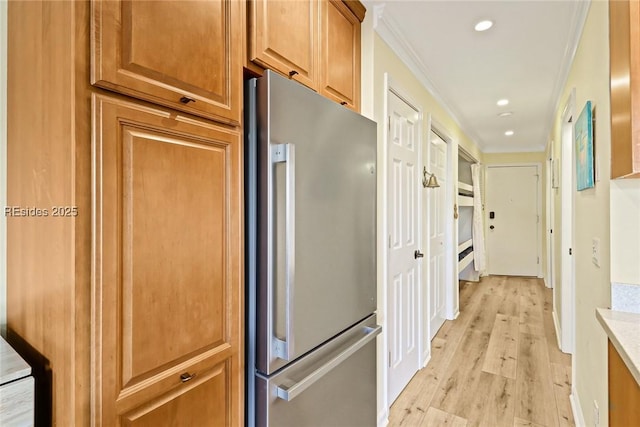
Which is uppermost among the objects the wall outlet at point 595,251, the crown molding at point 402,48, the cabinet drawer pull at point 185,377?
the crown molding at point 402,48

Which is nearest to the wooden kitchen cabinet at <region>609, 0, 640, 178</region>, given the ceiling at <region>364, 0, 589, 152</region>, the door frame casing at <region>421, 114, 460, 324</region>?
the ceiling at <region>364, 0, 589, 152</region>

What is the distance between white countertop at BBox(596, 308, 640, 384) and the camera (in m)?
0.93

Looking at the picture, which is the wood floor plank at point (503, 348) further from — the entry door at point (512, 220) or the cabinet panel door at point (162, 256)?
the entry door at point (512, 220)

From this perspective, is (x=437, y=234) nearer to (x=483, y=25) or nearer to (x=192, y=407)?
(x=483, y=25)

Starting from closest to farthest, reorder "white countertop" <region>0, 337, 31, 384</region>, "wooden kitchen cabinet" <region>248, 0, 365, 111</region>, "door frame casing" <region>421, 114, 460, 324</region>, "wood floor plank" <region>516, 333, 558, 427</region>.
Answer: "white countertop" <region>0, 337, 31, 384</region> < "wooden kitchen cabinet" <region>248, 0, 365, 111</region> < "wood floor plank" <region>516, 333, 558, 427</region> < "door frame casing" <region>421, 114, 460, 324</region>

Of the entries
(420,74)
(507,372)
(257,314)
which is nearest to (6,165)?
(257,314)

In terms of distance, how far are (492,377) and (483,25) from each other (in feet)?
8.26

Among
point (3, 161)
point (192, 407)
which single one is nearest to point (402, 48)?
point (3, 161)

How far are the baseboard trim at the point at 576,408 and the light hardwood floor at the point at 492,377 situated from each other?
0.03 m

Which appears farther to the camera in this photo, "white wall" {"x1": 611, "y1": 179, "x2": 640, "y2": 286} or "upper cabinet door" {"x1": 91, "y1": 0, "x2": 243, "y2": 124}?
"white wall" {"x1": 611, "y1": 179, "x2": 640, "y2": 286}

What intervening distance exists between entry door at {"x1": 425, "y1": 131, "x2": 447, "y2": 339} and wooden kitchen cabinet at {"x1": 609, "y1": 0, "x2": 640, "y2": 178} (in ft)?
6.03

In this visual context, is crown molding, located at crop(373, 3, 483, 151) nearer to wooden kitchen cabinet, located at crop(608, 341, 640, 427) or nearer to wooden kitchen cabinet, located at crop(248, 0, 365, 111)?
wooden kitchen cabinet, located at crop(248, 0, 365, 111)

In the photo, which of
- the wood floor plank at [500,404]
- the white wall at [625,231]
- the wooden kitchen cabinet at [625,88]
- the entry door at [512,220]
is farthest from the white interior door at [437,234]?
the entry door at [512,220]

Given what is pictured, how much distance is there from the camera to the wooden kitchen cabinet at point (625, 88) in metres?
1.02
